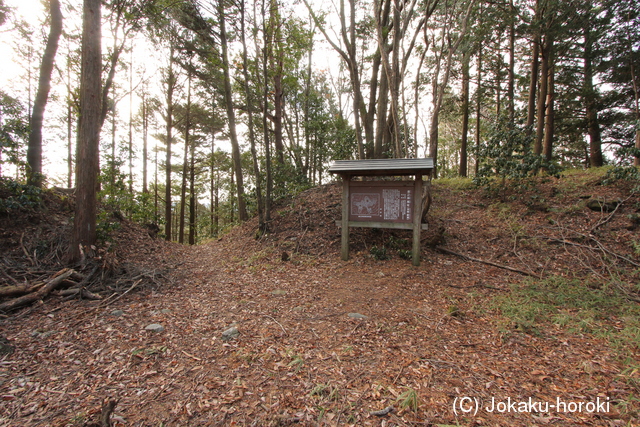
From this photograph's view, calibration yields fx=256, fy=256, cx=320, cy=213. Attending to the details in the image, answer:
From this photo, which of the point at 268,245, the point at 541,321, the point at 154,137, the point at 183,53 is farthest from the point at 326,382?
the point at 154,137

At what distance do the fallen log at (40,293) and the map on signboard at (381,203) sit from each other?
521 centimetres

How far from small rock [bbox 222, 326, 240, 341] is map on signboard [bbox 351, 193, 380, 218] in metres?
3.60

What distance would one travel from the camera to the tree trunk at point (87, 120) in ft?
15.0

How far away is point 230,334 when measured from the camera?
3.12 m

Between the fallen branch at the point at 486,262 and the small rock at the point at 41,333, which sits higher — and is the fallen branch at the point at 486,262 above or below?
above

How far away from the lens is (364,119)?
9.87 m

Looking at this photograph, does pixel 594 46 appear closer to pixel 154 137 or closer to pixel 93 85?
pixel 93 85

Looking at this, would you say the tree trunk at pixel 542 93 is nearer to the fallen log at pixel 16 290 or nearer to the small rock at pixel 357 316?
the small rock at pixel 357 316

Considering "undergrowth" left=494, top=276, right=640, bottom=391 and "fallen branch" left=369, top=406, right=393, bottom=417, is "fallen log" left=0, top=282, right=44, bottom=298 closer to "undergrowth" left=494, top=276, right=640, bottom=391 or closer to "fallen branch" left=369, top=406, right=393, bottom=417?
"fallen branch" left=369, top=406, right=393, bottom=417

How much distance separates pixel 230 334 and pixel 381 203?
156 inches

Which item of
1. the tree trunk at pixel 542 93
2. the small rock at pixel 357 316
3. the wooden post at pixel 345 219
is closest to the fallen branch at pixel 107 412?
the small rock at pixel 357 316

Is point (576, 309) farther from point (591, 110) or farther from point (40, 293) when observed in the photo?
point (591, 110)

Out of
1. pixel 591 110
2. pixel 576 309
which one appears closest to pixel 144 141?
pixel 576 309

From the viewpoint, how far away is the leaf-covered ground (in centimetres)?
200
